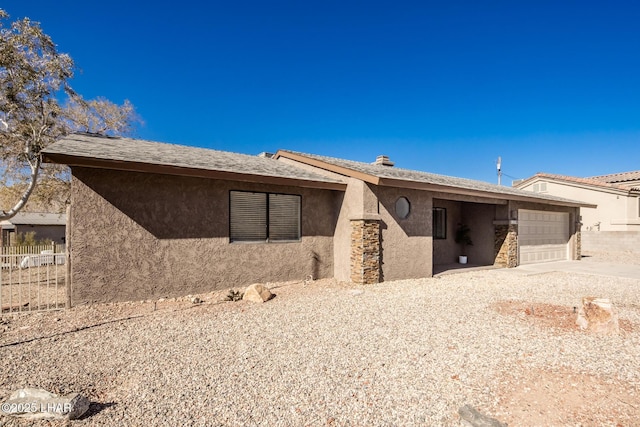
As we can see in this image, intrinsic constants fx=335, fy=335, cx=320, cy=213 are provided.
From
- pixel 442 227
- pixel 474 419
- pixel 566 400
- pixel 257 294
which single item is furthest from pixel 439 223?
pixel 474 419

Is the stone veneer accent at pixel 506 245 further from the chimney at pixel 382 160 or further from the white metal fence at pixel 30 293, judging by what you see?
the white metal fence at pixel 30 293

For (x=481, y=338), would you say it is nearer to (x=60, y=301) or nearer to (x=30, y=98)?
(x=60, y=301)

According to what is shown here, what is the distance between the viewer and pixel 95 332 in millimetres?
5652

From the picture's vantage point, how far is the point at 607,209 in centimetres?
2327

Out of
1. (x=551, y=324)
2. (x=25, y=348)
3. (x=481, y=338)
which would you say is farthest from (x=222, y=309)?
(x=551, y=324)

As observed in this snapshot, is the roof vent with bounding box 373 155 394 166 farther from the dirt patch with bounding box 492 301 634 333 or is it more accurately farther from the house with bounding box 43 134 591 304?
the dirt patch with bounding box 492 301 634 333

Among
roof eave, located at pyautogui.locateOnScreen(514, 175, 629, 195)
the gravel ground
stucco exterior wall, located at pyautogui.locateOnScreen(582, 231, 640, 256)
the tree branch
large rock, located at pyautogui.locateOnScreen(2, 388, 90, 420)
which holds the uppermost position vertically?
roof eave, located at pyautogui.locateOnScreen(514, 175, 629, 195)

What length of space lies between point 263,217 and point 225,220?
1.13 metres

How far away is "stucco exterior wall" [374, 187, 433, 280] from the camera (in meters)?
10.3

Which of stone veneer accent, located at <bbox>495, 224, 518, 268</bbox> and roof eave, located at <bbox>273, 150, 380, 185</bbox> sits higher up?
roof eave, located at <bbox>273, 150, 380, 185</bbox>

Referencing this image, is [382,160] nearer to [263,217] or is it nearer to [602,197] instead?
[263,217]

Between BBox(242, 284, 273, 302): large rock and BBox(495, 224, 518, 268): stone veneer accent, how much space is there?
10.5 meters

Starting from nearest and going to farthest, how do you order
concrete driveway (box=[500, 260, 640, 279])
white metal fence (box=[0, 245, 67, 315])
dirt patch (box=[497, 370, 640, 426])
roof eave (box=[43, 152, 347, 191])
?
dirt patch (box=[497, 370, 640, 426])
roof eave (box=[43, 152, 347, 191])
white metal fence (box=[0, 245, 67, 315])
concrete driveway (box=[500, 260, 640, 279])

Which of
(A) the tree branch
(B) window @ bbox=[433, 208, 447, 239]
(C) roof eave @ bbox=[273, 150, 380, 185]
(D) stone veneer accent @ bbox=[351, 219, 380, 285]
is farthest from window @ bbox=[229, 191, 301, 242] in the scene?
(B) window @ bbox=[433, 208, 447, 239]
